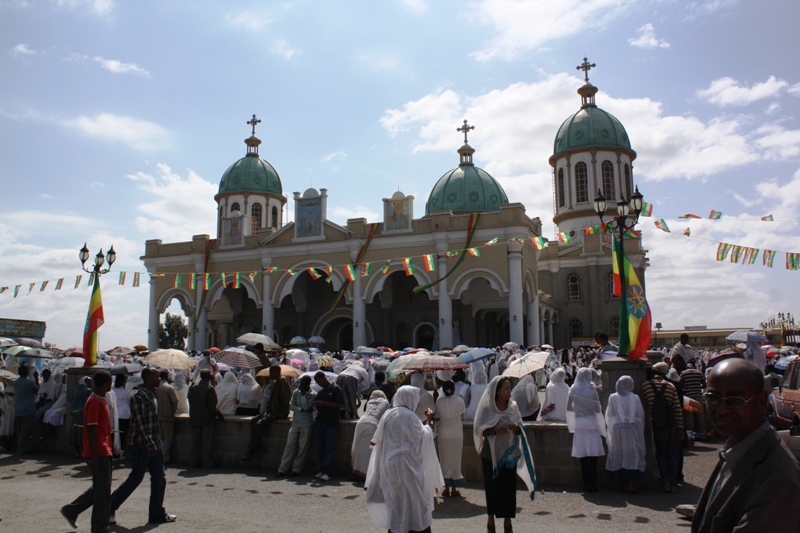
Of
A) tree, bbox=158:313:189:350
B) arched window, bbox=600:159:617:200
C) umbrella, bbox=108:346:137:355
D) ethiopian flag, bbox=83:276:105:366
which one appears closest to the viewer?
ethiopian flag, bbox=83:276:105:366

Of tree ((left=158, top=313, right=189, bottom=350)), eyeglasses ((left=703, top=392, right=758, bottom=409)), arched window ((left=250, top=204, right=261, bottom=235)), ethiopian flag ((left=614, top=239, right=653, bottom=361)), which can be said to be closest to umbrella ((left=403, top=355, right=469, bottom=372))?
ethiopian flag ((left=614, top=239, right=653, bottom=361))

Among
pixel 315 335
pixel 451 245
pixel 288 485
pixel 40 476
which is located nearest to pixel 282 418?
pixel 288 485

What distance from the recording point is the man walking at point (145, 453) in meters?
6.59

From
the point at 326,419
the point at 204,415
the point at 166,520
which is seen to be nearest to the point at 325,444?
the point at 326,419

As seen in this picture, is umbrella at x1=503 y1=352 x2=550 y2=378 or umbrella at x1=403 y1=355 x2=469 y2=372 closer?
umbrella at x1=403 y1=355 x2=469 y2=372

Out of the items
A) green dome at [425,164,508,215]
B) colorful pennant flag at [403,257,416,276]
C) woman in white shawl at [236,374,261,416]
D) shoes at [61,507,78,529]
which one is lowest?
shoes at [61,507,78,529]

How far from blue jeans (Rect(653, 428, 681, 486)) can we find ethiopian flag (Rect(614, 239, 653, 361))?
41.8 inches

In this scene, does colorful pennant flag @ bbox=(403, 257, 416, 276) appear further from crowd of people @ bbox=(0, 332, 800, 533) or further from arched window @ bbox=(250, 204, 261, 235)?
arched window @ bbox=(250, 204, 261, 235)

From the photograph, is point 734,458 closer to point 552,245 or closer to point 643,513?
point 643,513

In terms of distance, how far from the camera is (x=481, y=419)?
252 inches

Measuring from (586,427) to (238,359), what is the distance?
9516mm

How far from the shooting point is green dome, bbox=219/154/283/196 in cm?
4703

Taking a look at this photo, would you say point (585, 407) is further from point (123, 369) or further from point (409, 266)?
point (409, 266)

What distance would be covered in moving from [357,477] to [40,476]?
4.75 meters
